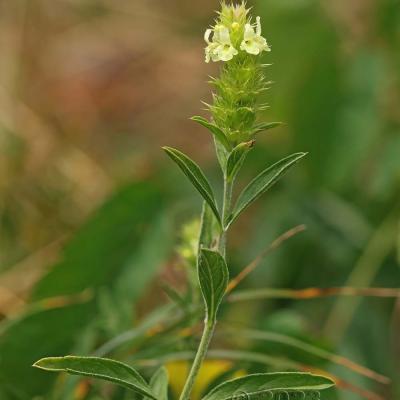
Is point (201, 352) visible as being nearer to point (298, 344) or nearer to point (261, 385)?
point (261, 385)

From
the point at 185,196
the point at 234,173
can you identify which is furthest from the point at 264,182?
the point at 185,196

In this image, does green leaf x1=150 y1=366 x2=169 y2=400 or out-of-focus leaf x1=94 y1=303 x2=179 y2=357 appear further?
out-of-focus leaf x1=94 y1=303 x2=179 y2=357

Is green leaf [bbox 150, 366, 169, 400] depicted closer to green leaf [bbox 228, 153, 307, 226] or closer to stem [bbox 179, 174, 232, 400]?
stem [bbox 179, 174, 232, 400]

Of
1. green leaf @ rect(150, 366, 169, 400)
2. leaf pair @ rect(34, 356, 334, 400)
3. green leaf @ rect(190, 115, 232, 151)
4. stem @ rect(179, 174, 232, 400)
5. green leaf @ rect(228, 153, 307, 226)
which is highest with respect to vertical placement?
green leaf @ rect(190, 115, 232, 151)

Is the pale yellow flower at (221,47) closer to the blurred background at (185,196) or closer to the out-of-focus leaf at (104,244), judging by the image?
the blurred background at (185,196)

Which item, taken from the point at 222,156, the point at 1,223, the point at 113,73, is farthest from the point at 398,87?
the point at 113,73

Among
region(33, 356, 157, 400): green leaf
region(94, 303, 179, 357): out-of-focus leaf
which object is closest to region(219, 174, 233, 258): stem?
region(33, 356, 157, 400): green leaf

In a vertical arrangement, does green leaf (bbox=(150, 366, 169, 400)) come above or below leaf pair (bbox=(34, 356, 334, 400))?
below
